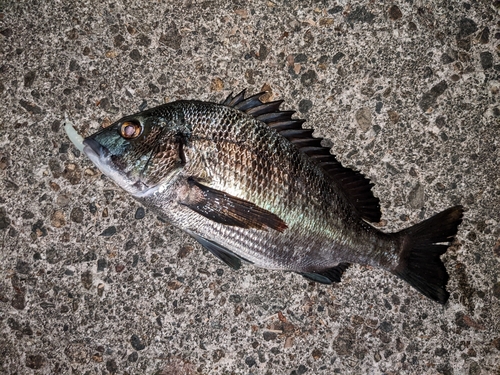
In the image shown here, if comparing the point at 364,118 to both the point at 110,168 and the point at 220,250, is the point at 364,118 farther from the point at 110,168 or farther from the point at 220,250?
the point at 110,168

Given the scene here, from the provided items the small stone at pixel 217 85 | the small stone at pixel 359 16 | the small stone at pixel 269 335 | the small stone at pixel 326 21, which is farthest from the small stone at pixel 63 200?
the small stone at pixel 359 16

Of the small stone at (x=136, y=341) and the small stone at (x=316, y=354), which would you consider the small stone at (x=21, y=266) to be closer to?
the small stone at (x=136, y=341)

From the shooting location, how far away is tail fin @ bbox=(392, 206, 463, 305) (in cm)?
200

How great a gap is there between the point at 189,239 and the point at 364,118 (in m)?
1.25

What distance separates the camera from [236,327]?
222cm

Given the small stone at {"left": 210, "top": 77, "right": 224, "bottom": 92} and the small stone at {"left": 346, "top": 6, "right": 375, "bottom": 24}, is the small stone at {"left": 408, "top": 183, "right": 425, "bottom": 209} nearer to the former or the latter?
the small stone at {"left": 346, "top": 6, "right": 375, "bottom": 24}

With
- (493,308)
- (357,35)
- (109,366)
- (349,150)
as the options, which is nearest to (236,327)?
(109,366)

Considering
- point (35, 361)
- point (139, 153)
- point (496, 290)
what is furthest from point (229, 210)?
point (496, 290)

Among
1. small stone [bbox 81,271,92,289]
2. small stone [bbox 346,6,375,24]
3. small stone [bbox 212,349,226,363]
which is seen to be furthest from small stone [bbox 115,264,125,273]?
small stone [bbox 346,6,375,24]

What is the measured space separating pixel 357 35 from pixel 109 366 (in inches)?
94.6

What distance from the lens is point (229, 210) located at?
1661 mm

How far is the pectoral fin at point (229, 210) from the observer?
166 centimetres

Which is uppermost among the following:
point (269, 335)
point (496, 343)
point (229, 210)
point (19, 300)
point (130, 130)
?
point (130, 130)

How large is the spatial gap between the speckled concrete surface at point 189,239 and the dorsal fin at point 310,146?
32cm
